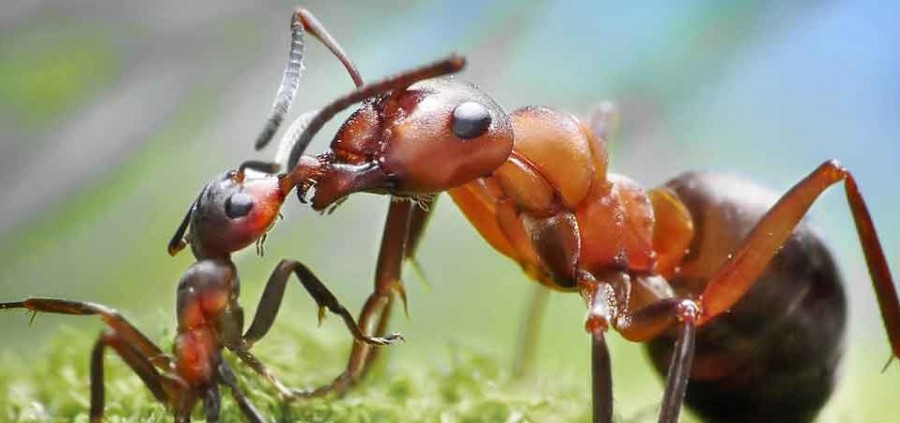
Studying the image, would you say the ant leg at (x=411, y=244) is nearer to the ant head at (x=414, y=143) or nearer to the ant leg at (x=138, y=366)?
the ant head at (x=414, y=143)

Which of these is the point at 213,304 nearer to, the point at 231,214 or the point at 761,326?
the point at 231,214

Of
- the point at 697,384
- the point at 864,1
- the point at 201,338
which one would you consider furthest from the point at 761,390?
the point at 864,1

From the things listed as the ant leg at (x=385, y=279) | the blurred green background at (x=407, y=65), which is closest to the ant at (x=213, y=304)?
the ant leg at (x=385, y=279)

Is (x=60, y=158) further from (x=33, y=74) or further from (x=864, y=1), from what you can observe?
(x=864, y=1)

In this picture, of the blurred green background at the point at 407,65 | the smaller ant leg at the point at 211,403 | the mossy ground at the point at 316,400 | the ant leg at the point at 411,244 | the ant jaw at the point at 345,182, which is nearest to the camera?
the smaller ant leg at the point at 211,403

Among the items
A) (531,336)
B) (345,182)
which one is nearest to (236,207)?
(345,182)
